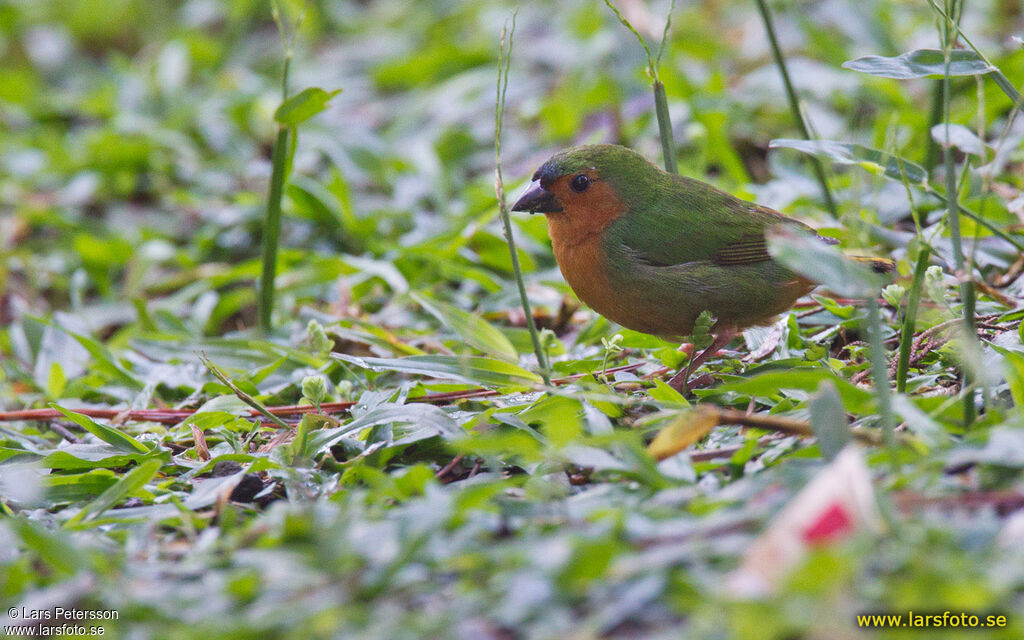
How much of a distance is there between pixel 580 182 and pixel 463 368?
835 mm

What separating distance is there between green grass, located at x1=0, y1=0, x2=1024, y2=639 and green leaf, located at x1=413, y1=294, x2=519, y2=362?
14 millimetres

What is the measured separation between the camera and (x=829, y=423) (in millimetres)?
2141

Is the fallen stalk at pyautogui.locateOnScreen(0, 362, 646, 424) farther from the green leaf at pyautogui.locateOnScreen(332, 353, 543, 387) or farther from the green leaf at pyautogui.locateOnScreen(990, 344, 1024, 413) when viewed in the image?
the green leaf at pyautogui.locateOnScreen(990, 344, 1024, 413)

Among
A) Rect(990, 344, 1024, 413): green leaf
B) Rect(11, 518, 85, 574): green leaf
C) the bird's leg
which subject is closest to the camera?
Rect(11, 518, 85, 574): green leaf

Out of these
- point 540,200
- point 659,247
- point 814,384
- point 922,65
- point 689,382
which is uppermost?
point 922,65

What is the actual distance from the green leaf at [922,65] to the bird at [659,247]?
0.60 m

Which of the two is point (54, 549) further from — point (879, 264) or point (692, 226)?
point (879, 264)

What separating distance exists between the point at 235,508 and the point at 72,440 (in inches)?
39.6

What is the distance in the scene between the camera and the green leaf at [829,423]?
213 centimetres

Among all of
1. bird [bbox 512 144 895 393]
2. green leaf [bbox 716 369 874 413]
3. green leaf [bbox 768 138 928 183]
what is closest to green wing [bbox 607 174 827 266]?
bird [bbox 512 144 895 393]

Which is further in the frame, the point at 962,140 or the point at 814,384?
the point at 962,140

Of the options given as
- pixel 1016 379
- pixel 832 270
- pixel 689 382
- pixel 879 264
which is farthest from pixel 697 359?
pixel 832 270

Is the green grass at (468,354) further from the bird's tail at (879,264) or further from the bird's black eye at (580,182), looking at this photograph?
the bird's black eye at (580,182)

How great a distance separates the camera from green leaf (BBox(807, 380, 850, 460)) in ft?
6.98
